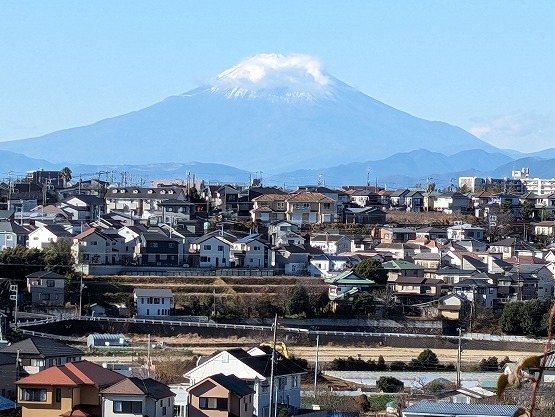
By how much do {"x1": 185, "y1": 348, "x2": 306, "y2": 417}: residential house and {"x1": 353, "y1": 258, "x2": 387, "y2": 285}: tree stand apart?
46.7 ft

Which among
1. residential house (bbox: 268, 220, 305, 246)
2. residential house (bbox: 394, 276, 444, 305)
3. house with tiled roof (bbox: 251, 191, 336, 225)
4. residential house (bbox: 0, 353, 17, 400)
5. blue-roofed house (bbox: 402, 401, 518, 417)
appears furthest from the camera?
house with tiled roof (bbox: 251, 191, 336, 225)

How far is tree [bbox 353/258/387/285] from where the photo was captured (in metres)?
30.3

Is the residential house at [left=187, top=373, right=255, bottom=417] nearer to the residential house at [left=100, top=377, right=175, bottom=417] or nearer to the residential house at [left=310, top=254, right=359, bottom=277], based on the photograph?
the residential house at [left=100, top=377, right=175, bottom=417]

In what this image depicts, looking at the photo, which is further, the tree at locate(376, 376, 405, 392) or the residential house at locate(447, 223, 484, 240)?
the residential house at locate(447, 223, 484, 240)

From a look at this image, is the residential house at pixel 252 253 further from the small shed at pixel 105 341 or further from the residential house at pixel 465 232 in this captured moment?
Answer: the residential house at pixel 465 232

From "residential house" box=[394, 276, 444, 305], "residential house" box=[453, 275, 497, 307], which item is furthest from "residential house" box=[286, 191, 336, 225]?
"residential house" box=[453, 275, 497, 307]

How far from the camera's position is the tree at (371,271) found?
99.5ft

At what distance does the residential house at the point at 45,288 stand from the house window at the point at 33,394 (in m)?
13.9

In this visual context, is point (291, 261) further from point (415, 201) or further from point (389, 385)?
point (415, 201)

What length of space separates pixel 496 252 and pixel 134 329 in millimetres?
14898

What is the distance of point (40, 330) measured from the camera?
23609mm

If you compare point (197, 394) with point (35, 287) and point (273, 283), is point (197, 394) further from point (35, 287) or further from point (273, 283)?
point (273, 283)

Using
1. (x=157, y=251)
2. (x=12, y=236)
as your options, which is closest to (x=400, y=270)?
(x=157, y=251)

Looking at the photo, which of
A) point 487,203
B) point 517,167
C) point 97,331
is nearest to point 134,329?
point 97,331
